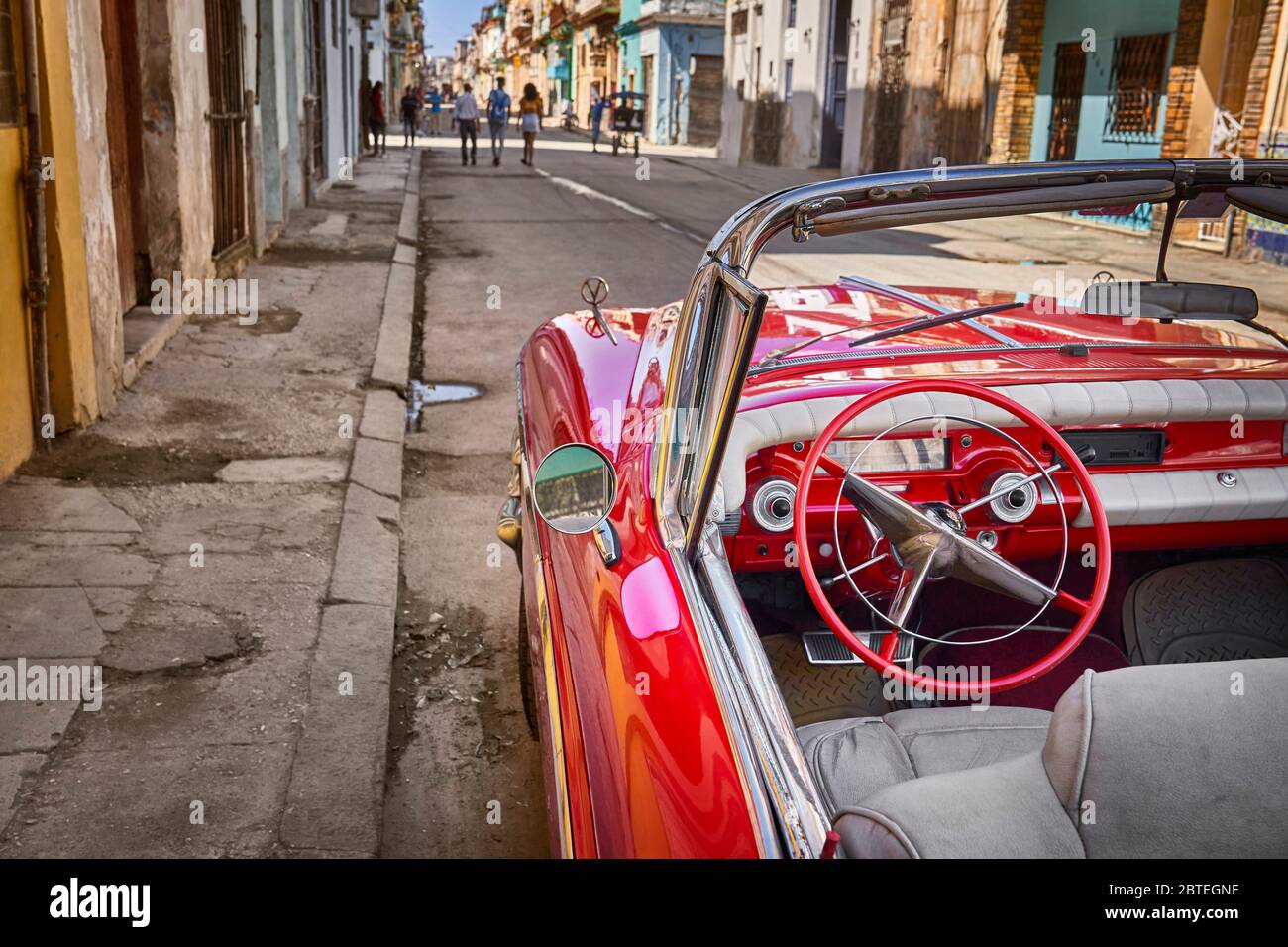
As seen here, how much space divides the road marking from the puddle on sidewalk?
7.05 meters

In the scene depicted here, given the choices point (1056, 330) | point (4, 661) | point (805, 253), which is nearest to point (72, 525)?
point (4, 661)

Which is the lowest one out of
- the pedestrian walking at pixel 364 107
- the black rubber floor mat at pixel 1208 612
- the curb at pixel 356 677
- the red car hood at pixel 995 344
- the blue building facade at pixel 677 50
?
the curb at pixel 356 677

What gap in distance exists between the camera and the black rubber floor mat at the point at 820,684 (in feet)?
8.63

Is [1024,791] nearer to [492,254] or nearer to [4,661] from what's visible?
[4,661]

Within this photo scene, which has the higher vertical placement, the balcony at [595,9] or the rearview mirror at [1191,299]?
the balcony at [595,9]

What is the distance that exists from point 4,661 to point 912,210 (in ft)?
9.20

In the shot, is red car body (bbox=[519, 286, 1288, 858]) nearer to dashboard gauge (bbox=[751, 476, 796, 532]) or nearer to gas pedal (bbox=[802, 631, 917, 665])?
dashboard gauge (bbox=[751, 476, 796, 532])

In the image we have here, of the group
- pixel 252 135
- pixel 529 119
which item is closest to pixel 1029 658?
pixel 252 135

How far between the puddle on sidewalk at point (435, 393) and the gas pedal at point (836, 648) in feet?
14.7

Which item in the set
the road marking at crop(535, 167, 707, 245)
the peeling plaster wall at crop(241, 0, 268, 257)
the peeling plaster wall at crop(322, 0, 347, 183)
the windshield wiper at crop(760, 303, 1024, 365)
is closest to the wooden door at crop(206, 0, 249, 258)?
the peeling plaster wall at crop(241, 0, 268, 257)

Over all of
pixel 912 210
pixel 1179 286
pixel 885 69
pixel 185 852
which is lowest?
pixel 185 852

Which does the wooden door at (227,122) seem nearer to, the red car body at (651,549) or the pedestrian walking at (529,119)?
the red car body at (651,549)

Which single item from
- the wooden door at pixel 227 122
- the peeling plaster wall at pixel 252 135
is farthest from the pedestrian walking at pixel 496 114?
the wooden door at pixel 227 122

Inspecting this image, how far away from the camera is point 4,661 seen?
3.37 meters
